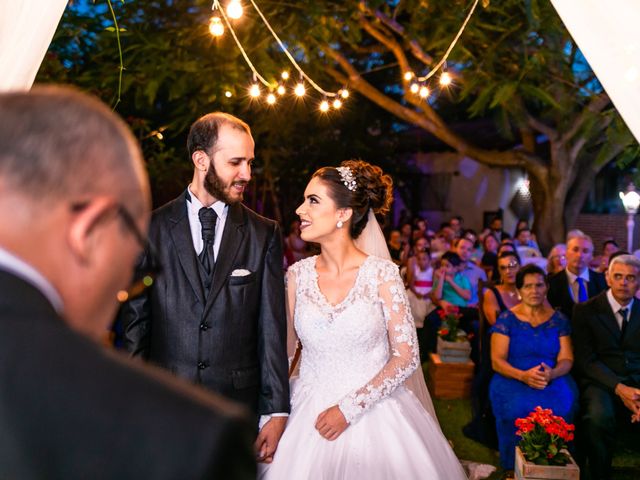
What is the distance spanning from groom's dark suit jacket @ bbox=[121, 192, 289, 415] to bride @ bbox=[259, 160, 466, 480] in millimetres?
353

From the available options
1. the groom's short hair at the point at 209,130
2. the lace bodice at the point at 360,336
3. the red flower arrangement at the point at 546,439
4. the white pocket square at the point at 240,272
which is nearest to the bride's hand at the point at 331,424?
the lace bodice at the point at 360,336

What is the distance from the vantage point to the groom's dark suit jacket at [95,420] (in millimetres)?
664

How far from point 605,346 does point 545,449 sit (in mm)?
1441

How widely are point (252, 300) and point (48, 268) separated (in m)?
1.98

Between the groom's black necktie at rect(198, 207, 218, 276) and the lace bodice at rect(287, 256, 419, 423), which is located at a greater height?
the groom's black necktie at rect(198, 207, 218, 276)

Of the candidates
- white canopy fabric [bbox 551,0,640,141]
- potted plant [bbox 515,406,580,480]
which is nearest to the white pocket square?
white canopy fabric [bbox 551,0,640,141]

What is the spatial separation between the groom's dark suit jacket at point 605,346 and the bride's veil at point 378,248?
1.69 meters

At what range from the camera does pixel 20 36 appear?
7.14ft

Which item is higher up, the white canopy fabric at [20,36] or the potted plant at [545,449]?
the white canopy fabric at [20,36]

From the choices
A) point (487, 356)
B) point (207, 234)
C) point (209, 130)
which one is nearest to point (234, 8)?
point (209, 130)

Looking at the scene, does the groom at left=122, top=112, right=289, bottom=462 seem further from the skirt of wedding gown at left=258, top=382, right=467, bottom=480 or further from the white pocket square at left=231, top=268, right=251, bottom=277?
the skirt of wedding gown at left=258, top=382, right=467, bottom=480

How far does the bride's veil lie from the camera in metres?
3.70

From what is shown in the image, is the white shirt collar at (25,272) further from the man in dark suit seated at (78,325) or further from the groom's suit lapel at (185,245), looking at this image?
the groom's suit lapel at (185,245)

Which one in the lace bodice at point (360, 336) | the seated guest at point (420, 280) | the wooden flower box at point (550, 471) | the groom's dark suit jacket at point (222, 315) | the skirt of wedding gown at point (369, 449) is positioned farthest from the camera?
the seated guest at point (420, 280)
